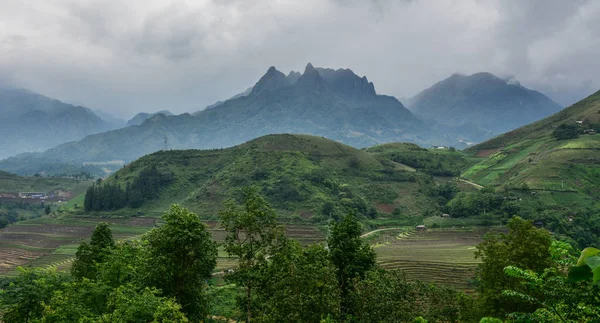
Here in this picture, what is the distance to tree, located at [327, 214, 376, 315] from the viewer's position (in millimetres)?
26266

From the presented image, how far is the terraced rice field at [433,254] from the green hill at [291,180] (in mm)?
18406

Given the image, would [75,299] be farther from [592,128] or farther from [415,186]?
[592,128]

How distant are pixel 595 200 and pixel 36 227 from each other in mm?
153724

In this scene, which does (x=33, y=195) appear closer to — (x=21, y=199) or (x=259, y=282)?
(x=21, y=199)

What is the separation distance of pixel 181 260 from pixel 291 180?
89.8 m

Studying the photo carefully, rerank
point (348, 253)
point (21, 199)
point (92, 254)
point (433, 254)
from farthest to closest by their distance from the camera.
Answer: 1. point (21, 199)
2. point (433, 254)
3. point (92, 254)
4. point (348, 253)

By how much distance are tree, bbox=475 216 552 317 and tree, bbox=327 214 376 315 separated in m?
7.90

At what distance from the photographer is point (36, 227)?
344 ft

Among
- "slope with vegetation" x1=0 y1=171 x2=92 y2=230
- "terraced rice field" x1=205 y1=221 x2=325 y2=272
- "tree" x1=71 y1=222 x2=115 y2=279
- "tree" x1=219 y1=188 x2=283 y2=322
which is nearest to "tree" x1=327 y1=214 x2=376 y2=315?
"tree" x1=219 y1=188 x2=283 y2=322

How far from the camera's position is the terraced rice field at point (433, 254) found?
56750 millimetres

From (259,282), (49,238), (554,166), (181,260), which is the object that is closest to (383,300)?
(259,282)

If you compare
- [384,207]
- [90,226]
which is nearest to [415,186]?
[384,207]

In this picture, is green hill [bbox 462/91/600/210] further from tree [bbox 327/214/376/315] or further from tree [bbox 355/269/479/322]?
tree [bbox 355/269/479/322]

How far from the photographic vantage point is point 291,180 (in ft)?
368
